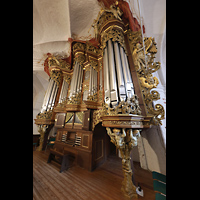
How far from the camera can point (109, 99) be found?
1807 millimetres

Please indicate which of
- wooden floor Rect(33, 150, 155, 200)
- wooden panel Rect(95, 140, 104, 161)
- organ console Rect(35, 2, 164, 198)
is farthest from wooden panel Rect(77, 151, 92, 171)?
→ wooden panel Rect(95, 140, 104, 161)

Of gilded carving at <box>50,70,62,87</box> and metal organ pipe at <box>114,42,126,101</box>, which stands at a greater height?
gilded carving at <box>50,70,62,87</box>

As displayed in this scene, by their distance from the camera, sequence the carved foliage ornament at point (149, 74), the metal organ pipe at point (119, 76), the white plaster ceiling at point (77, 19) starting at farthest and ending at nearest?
the white plaster ceiling at point (77, 19) → the carved foliage ornament at point (149, 74) → the metal organ pipe at point (119, 76)

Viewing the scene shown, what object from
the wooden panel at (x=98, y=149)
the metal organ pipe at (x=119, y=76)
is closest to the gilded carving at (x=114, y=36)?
the metal organ pipe at (x=119, y=76)

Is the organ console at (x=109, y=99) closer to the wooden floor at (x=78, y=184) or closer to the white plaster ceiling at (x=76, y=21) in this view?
the wooden floor at (x=78, y=184)

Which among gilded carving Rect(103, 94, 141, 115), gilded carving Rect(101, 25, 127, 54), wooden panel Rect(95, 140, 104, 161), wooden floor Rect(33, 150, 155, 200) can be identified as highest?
gilded carving Rect(101, 25, 127, 54)

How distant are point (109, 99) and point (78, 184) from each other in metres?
1.96

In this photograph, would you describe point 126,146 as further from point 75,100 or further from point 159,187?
point 75,100

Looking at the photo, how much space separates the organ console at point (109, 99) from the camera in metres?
1.58

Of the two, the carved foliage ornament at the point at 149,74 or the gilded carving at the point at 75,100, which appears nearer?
the carved foliage ornament at the point at 149,74

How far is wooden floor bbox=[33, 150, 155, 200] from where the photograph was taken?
1.49 meters

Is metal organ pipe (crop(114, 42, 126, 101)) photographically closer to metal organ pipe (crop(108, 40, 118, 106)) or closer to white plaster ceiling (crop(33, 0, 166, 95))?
metal organ pipe (crop(108, 40, 118, 106))

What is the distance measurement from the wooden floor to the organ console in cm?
24

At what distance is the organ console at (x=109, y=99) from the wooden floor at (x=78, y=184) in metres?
0.24
